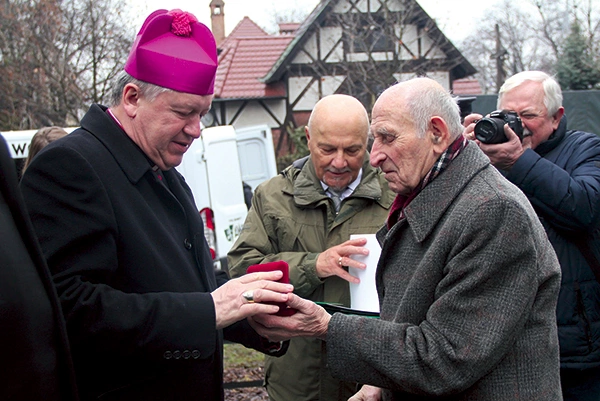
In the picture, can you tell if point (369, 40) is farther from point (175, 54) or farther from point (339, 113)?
point (175, 54)

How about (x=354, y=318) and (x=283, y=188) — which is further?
(x=283, y=188)

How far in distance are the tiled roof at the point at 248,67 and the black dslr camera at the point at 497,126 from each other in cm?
1827

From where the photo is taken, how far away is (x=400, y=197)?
2203 millimetres

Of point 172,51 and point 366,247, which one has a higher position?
point 172,51

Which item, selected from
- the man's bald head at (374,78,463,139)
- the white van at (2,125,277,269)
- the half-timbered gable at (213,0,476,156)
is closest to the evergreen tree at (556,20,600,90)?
the half-timbered gable at (213,0,476,156)

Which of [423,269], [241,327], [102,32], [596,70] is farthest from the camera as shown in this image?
[596,70]

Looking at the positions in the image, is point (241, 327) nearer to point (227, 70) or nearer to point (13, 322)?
point (13, 322)

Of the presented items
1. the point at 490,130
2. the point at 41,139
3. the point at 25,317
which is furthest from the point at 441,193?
the point at 41,139

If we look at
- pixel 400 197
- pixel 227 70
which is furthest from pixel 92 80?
pixel 400 197

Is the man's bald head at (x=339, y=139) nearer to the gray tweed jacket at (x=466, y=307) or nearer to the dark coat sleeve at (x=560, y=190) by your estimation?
the dark coat sleeve at (x=560, y=190)

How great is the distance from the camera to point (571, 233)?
2.85 metres

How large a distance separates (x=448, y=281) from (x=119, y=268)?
944 mm

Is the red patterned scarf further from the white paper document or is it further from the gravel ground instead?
the gravel ground

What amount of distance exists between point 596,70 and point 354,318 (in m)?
22.1
